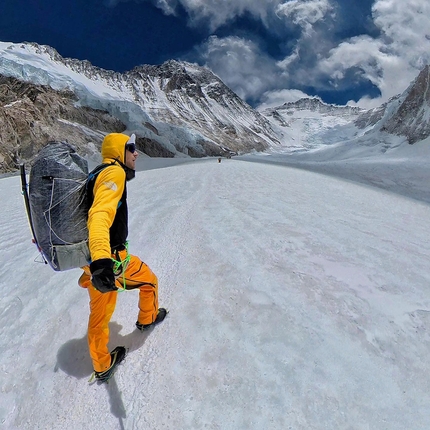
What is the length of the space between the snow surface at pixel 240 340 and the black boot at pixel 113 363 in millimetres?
73

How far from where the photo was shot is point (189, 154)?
61719 millimetres

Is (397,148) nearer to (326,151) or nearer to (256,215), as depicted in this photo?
(326,151)

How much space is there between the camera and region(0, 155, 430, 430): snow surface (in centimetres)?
237

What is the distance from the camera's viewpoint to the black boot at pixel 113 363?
2.61 metres

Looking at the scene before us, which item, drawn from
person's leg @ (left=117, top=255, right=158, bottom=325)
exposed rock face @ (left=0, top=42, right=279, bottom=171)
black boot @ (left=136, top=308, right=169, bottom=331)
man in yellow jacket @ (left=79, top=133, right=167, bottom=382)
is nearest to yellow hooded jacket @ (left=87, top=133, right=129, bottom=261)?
man in yellow jacket @ (left=79, top=133, right=167, bottom=382)

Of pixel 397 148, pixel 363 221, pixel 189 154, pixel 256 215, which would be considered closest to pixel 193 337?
pixel 256 215

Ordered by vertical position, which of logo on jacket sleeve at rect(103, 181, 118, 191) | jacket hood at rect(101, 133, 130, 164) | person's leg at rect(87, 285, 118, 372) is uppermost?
jacket hood at rect(101, 133, 130, 164)

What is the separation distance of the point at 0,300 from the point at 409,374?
199 inches

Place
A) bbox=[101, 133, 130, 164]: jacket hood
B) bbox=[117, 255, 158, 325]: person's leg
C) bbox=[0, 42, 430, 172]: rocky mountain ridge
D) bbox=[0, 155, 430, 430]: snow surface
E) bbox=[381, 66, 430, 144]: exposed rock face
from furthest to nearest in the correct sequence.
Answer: bbox=[381, 66, 430, 144]: exposed rock face → bbox=[0, 42, 430, 172]: rocky mountain ridge → bbox=[117, 255, 158, 325]: person's leg → bbox=[101, 133, 130, 164]: jacket hood → bbox=[0, 155, 430, 430]: snow surface

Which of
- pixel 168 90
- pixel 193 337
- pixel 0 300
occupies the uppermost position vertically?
pixel 168 90

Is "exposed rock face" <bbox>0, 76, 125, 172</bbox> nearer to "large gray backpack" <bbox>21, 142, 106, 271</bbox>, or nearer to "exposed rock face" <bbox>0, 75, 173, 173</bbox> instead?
"exposed rock face" <bbox>0, 75, 173, 173</bbox>

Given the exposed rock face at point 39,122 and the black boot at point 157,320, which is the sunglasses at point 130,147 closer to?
the black boot at point 157,320

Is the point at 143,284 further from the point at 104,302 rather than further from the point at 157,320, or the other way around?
the point at 157,320

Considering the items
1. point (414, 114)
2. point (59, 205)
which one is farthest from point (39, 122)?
point (414, 114)
